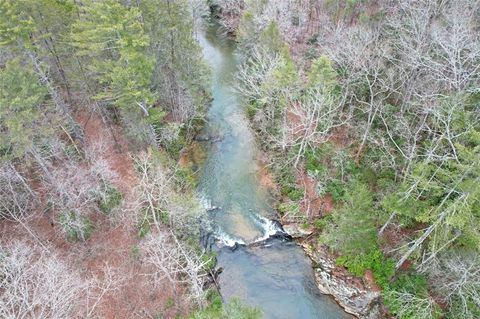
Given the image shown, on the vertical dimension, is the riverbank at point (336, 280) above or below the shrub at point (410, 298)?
below

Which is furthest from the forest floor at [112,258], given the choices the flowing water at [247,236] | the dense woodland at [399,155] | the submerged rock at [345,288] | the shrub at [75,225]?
the dense woodland at [399,155]

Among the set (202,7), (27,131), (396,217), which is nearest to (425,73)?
(396,217)

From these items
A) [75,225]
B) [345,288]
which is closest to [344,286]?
[345,288]

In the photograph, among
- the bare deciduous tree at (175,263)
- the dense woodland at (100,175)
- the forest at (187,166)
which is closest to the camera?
the bare deciduous tree at (175,263)

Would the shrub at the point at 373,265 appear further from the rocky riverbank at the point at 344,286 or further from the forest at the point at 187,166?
the rocky riverbank at the point at 344,286

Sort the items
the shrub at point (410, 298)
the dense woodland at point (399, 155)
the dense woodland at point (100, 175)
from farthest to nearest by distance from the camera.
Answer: the dense woodland at point (100, 175) < the shrub at point (410, 298) < the dense woodland at point (399, 155)

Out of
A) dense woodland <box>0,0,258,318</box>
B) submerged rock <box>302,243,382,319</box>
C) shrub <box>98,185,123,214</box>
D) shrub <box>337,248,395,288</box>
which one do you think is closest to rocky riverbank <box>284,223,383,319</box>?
submerged rock <box>302,243,382,319</box>

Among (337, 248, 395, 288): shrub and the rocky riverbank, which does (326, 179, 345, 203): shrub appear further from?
(337, 248, 395, 288): shrub
